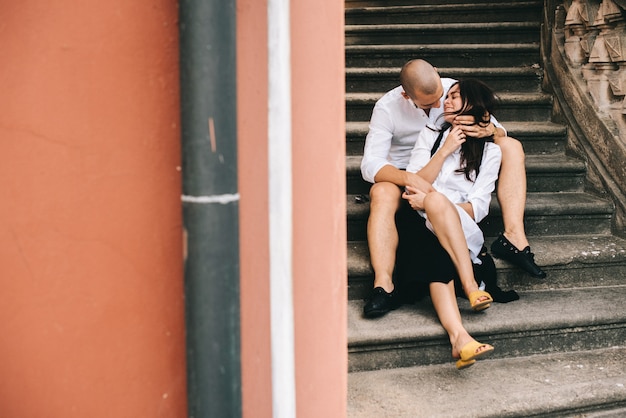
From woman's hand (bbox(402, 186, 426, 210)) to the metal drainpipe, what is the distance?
2.04m

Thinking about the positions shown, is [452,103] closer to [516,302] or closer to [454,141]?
[454,141]

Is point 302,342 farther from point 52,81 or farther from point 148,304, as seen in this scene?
point 52,81

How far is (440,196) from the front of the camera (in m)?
3.24

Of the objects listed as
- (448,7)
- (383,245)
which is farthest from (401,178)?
(448,7)

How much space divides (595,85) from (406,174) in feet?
4.97

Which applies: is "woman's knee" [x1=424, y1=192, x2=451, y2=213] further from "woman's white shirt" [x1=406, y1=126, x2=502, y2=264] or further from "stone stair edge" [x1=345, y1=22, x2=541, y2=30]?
"stone stair edge" [x1=345, y1=22, x2=541, y2=30]

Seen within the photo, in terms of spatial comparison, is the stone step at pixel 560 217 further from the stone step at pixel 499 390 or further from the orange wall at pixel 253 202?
the orange wall at pixel 253 202

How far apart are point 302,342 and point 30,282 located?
28.9 inches

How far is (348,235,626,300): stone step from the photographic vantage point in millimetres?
3492

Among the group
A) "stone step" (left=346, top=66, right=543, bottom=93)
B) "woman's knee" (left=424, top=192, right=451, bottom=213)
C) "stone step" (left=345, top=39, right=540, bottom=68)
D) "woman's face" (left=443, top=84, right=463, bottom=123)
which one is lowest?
"woman's knee" (left=424, top=192, right=451, bottom=213)

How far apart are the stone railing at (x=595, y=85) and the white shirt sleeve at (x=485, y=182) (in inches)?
34.8

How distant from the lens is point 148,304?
5.29ft

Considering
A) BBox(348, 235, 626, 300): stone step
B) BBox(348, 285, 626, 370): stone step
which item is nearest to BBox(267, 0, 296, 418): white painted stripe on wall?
BBox(348, 285, 626, 370): stone step

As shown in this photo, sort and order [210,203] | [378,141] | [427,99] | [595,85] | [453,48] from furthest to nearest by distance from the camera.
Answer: [453,48] < [595,85] < [378,141] < [427,99] < [210,203]
